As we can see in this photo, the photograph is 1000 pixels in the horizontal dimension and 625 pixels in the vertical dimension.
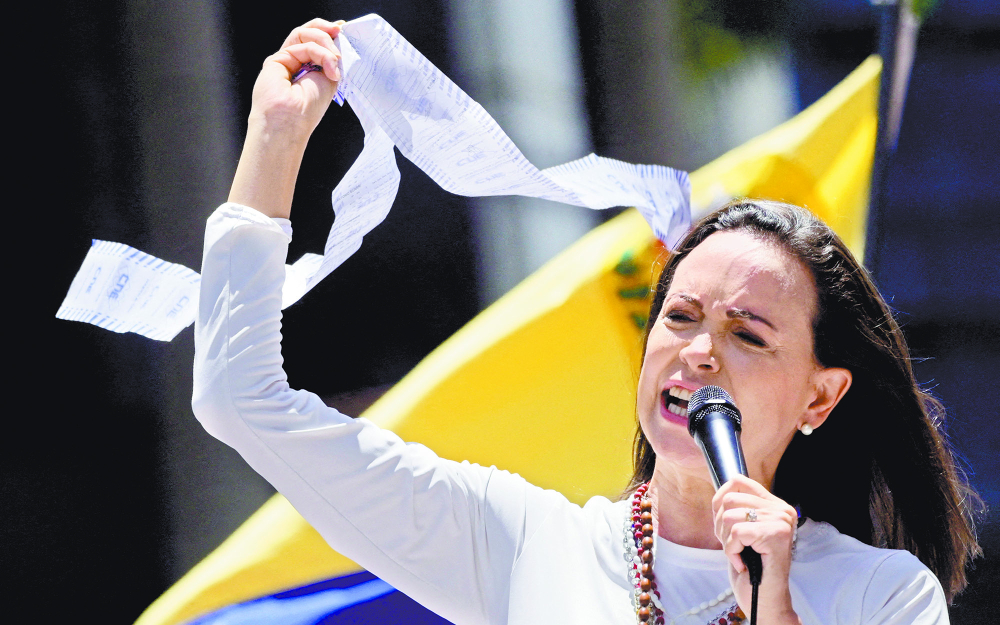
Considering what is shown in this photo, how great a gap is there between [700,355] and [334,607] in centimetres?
81

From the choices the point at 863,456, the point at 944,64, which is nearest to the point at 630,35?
the point at 944,64

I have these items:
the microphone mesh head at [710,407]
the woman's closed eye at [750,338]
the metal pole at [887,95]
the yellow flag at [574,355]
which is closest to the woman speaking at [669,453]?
the woman's closed eye at [750,338]

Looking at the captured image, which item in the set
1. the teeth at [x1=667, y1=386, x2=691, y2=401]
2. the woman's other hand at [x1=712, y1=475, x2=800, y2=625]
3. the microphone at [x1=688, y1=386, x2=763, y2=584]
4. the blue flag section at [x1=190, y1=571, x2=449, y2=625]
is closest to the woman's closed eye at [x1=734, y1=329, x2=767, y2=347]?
the teeth at [x1=667, y1=386, x2=691, y2=401]

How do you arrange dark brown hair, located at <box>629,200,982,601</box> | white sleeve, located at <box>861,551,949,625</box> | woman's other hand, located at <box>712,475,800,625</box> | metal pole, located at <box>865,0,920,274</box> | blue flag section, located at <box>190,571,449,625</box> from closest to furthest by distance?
woman's other hand, located at <box>712,475,800,625</box> → white sleeve, located at <box>861,551,949,625</box> → dark brown hair, located at <box>629,200,982,601</box> → blue flag section, located at <box>190,571,449,625</box> → metal pole, located at <box>865,0,920,274</box>

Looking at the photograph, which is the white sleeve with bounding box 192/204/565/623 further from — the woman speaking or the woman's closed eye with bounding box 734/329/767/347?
the woman's closed eye with bounding box 734/329/767/347

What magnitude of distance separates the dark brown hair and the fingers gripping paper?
0.36 m

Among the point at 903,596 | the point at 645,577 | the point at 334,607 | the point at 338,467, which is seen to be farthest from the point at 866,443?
the point at 334,607

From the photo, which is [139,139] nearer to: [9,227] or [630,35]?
[9,227]

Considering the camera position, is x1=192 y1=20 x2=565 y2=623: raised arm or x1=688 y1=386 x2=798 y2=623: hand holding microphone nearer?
x1=688 y1=386 x2=798 y2=623: hand holding microphone

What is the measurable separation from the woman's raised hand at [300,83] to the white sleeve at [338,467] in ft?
0.45

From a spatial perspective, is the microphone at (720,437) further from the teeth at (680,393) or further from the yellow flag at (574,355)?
the yellow flag at (574,355)

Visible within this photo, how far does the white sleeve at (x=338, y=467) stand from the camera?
1095 mm

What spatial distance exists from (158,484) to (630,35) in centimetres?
123

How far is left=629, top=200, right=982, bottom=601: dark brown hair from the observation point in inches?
52.7
